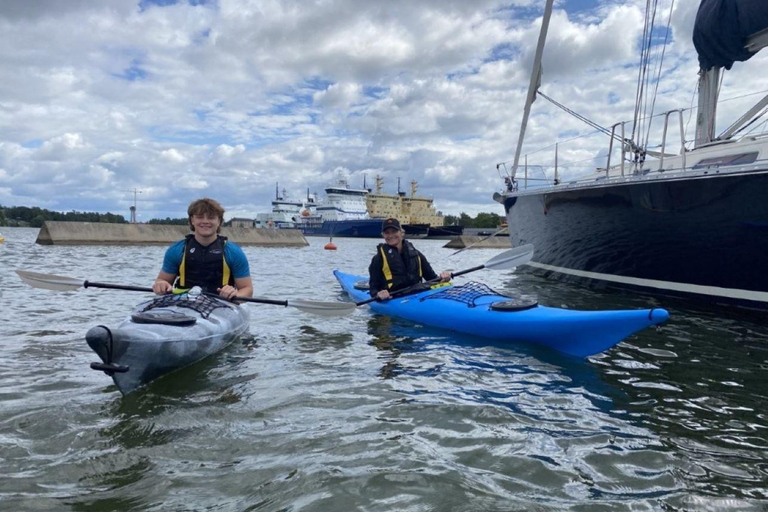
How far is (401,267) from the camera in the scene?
830 centimetres

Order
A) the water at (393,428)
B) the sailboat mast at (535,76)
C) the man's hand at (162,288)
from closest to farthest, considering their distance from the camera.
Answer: the water at (393,428), the man's hand at (162,288), the sailboat mast at (535,76)

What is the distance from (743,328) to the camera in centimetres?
745

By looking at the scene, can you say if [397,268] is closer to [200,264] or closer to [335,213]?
[200,264]

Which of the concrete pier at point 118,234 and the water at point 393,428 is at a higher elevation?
the concrete pier at point 118,234

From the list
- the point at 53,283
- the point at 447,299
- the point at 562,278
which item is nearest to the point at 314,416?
the point at 447,299

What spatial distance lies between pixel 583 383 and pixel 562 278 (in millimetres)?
9322

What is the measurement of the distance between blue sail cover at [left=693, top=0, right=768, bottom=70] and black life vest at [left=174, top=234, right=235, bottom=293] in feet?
33.8

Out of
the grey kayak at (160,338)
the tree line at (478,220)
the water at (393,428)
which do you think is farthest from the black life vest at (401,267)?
the tree line at (478,220)

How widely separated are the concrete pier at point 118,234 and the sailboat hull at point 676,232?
22.8 metres

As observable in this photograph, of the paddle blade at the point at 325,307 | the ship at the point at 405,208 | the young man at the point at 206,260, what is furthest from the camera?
the ship at the point at 405,208

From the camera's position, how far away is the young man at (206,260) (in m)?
5.80

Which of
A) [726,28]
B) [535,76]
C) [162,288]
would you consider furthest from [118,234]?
[726,28]

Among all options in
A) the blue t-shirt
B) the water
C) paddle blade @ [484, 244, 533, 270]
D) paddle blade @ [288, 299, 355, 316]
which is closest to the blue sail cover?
paddle blade @ [484, 244, 533, 270]

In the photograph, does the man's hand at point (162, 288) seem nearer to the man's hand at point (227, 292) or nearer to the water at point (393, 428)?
the man's hand at point (227, 292)
